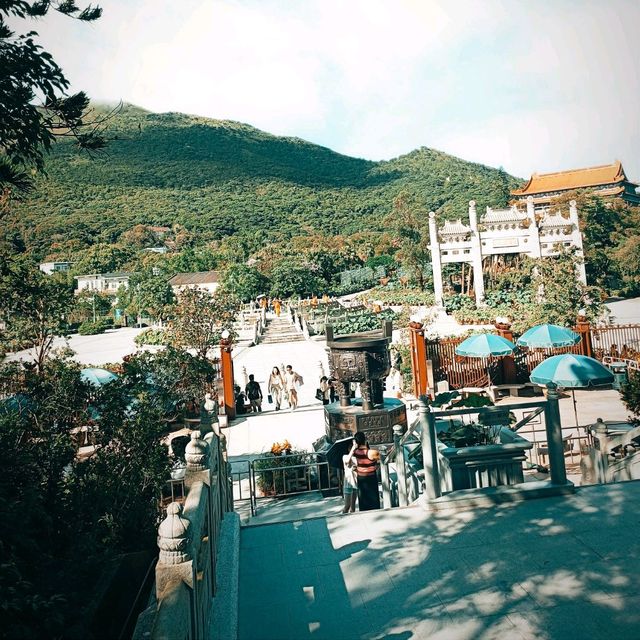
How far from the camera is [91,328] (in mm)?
43406

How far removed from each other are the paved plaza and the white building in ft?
89.5

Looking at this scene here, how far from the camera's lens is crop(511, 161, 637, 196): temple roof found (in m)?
59.4

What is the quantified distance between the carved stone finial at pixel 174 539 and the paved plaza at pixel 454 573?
1.40 meters

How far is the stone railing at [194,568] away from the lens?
7.66 ft

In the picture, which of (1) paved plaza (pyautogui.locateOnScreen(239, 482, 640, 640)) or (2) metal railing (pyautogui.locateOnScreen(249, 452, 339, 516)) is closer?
(1) paved plaza (pyautogui.locateOnScreen(239, 482, 640, 640))

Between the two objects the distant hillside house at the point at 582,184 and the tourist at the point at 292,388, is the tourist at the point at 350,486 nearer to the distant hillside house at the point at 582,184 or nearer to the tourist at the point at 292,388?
the tourist at the point at 292,388

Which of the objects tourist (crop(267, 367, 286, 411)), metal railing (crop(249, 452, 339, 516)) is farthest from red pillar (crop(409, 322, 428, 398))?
metal railing (crop(249, 452, 339, 516))

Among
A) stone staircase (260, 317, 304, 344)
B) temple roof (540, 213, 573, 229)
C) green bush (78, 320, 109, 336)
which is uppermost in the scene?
temple roof (540, 213, 573, 229)

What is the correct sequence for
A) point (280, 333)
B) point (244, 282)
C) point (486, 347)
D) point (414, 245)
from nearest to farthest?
1. point (486, 347)
2. point (280, 333)
3. point (414, 245)
4. point (244, 282)

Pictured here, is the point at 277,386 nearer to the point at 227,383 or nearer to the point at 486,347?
the point at 227,383

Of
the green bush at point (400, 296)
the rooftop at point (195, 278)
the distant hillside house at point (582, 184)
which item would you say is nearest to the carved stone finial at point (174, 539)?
the green bush at point (400, 296)

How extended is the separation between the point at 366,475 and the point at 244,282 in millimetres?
39859

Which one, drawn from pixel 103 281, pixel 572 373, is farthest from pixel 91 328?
pixel 572 373

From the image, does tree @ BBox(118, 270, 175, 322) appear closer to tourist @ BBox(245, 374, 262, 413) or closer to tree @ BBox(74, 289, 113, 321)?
tree @ BBox(74, 289, 113, 321)
